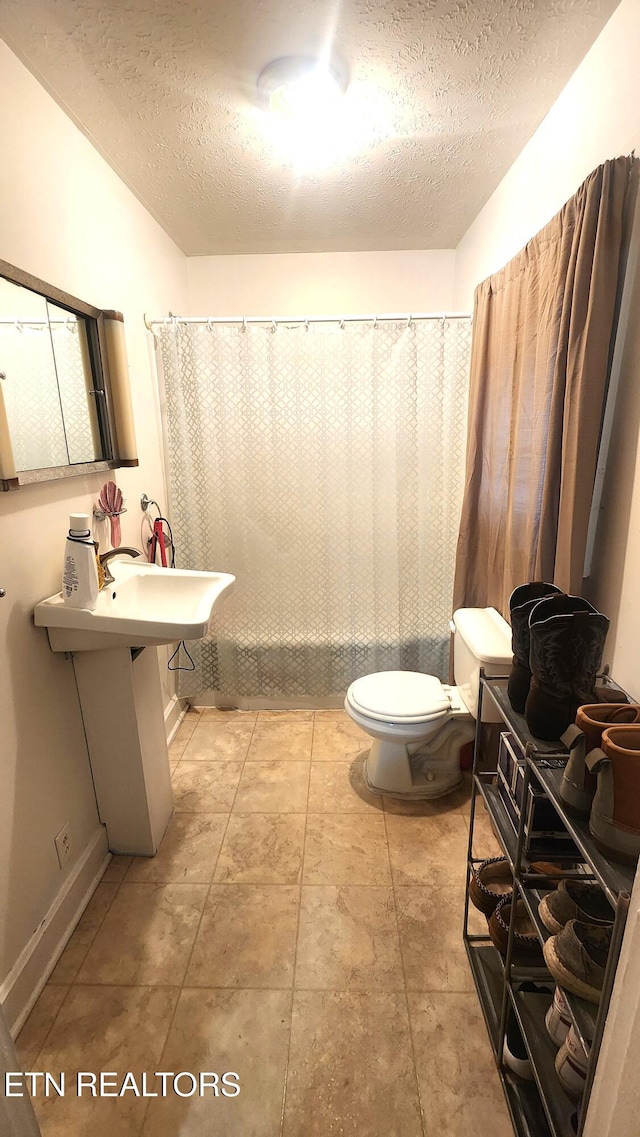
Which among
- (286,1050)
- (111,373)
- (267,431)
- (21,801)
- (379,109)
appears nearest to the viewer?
(286,1050)

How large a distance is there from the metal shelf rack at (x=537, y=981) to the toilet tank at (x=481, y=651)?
19 cm

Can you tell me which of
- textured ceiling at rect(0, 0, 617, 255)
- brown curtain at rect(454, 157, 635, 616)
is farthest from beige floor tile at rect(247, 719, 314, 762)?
textured ceiling at rect(0, 0, 617, 255)

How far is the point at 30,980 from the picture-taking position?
3.98 ft

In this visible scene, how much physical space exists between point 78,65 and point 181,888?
7.59 feet

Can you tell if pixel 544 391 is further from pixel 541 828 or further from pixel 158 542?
pixel 158 542

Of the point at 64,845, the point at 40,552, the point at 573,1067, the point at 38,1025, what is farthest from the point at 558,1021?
the point at 40,552

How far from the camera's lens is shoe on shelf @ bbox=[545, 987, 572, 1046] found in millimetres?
923

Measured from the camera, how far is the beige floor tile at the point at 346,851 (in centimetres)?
155

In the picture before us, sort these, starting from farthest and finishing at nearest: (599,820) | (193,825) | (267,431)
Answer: (267,431), (193,825), (599,820)

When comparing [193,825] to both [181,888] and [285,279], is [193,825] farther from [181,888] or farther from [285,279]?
[285,279]

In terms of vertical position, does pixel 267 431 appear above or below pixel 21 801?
above

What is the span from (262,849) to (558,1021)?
982 millimetres

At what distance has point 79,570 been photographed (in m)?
1.32

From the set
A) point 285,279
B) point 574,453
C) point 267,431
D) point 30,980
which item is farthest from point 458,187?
point 30,980
